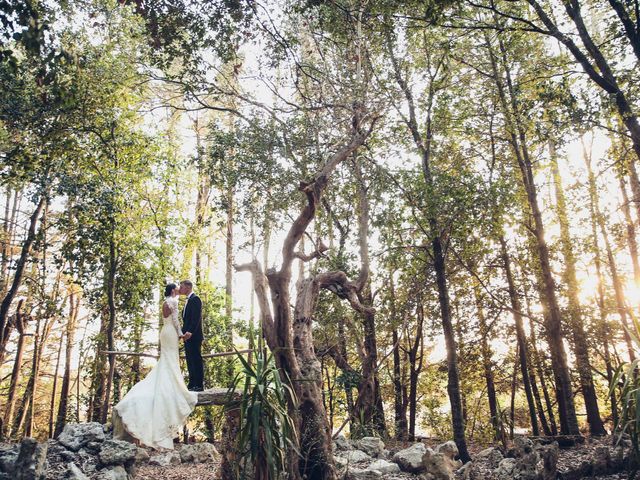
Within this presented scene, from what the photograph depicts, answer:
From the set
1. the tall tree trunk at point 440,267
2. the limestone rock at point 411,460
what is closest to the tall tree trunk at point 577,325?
the tall tree trunk at point 440,267

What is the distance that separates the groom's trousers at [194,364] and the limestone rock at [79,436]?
141 cm

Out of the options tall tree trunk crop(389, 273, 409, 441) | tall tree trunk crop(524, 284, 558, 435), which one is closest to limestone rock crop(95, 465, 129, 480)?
tall tree trunk crop(389, 273, 409, 441)

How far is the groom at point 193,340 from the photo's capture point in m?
6.72

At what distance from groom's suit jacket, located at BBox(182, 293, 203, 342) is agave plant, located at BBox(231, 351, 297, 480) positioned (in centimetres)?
197

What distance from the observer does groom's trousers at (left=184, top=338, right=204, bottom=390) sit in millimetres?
6719

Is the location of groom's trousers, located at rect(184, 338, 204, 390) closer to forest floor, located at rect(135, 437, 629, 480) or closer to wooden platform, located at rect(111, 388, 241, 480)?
wooden platform, located at rect(111, 388, 241, 480)

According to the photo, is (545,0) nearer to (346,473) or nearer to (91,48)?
(346,473)

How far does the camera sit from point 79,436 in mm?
6566

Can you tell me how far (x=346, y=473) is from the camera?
6504 millimetres

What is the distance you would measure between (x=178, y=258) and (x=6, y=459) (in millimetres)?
9490

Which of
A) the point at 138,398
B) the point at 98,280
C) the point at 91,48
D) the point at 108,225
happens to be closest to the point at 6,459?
the point at 138,398

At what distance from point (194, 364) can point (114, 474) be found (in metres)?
1.66

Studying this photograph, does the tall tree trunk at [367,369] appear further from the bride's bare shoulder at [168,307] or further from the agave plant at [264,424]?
the agave plant at [264,424]

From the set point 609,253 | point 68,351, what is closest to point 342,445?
point 609,253
